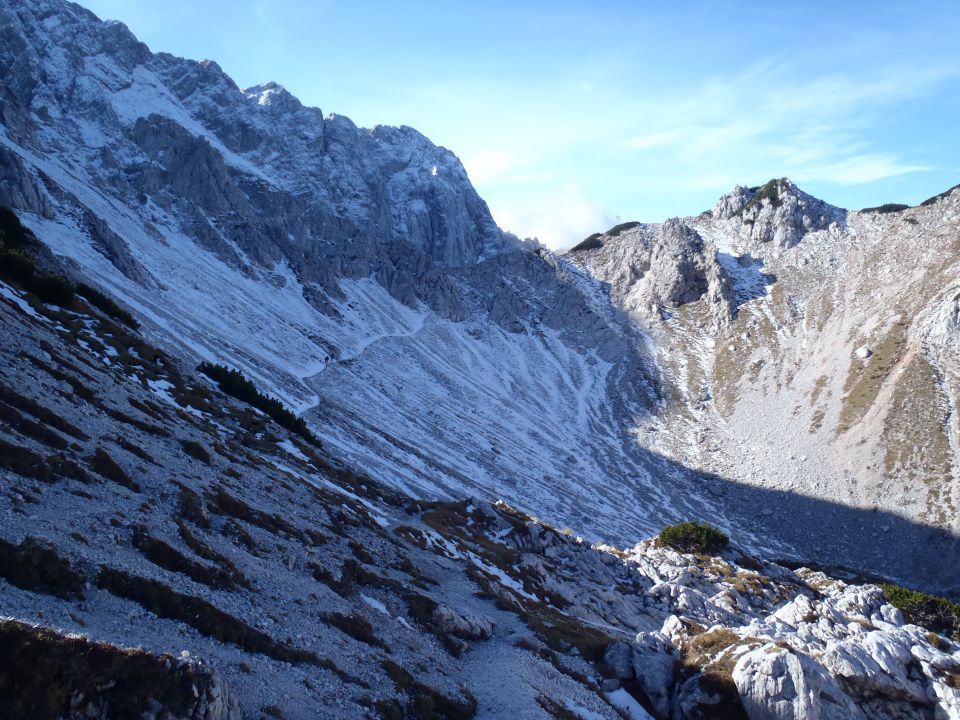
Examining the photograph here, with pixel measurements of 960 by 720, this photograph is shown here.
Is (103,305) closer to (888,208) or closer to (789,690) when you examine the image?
(789,690)

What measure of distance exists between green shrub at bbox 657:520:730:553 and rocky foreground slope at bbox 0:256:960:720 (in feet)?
49.9

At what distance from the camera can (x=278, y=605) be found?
1903cm

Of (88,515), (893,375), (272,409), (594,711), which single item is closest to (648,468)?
(893,375)

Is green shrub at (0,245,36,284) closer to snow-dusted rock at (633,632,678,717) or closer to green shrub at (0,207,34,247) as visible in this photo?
green shrub at (0,207,34,247)

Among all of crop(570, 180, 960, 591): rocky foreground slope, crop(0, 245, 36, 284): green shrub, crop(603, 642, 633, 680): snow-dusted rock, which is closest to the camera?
crop(603, 642, 633, 680): snow-dusted rock

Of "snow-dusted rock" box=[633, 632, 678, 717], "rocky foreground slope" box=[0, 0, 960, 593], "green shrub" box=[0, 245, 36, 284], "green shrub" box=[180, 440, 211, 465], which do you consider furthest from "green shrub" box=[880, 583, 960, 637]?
"green shrub" box=[0, 245, 36, 284]

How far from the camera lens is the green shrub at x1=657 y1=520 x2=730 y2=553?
62125mm

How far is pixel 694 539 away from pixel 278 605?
5231 centimetres

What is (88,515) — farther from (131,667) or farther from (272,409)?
(272,409)

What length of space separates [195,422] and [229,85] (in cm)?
19574

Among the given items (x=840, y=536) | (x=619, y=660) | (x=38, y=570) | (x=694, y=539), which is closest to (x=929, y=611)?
(x=694, y=539)

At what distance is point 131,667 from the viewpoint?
11297 mm

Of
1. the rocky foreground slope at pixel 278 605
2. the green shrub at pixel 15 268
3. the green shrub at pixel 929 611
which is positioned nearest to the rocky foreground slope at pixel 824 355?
the green shrub at pixel 929 611

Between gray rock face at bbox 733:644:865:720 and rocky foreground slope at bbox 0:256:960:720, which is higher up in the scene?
gray rock face at bbox 733:644:865:720
